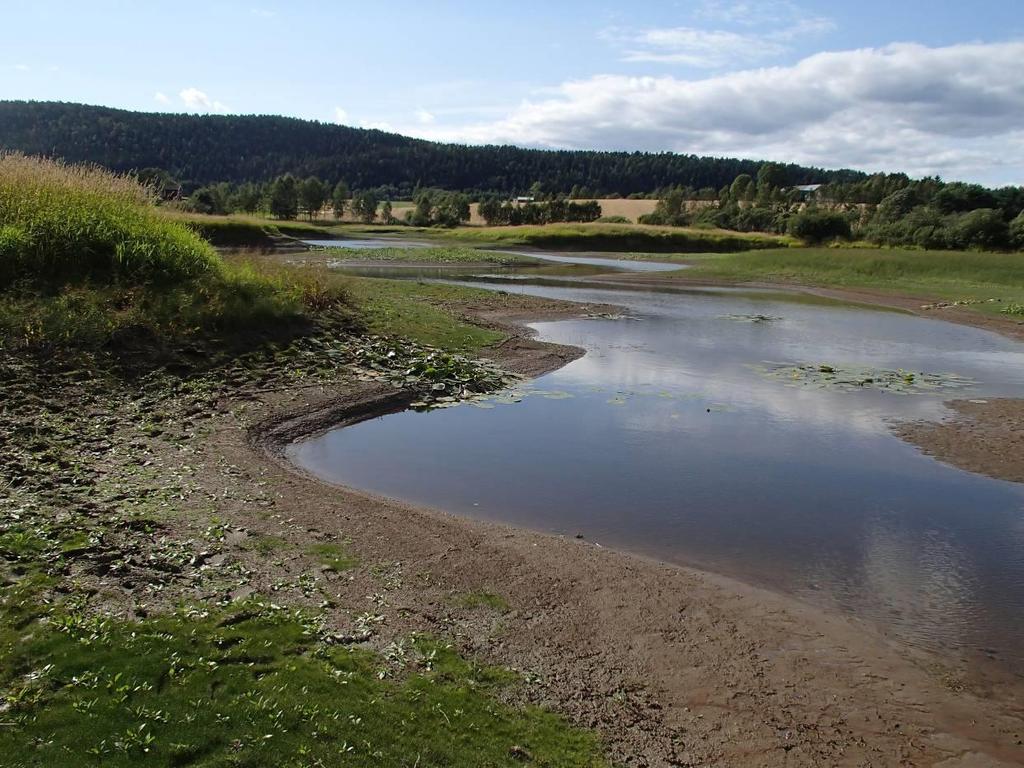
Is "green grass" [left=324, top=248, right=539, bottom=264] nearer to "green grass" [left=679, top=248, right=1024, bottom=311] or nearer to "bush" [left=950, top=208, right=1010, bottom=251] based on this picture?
"green grass" [left=679, top=248, right=1024, bottom=311]

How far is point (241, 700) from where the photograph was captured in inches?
187

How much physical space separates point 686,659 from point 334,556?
3424mm

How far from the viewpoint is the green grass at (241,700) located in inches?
169

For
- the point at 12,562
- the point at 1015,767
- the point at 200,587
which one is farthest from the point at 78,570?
the point at 1015,767

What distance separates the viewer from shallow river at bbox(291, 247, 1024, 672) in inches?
→ 325

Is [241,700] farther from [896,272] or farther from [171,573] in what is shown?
[896,272]

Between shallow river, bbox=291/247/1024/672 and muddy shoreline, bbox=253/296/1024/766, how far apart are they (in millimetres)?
665

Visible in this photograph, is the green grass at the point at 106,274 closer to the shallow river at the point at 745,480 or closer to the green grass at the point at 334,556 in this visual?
the shallow river at the point at 745,480

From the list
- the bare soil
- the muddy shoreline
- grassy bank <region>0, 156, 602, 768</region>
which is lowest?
the bare soil

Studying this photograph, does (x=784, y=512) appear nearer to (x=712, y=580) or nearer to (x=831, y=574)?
(x=831, y=574)

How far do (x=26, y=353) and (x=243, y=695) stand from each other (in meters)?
9.65

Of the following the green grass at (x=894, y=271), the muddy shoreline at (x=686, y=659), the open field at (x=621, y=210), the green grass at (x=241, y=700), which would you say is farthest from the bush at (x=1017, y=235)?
the green grass at (x=241, y=700)

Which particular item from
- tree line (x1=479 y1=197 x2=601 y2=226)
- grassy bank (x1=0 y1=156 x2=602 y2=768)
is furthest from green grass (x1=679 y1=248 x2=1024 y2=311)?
tree line (x1=479 y1=197 x2=601 y2=226)

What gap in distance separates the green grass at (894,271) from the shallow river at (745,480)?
2533 cm
